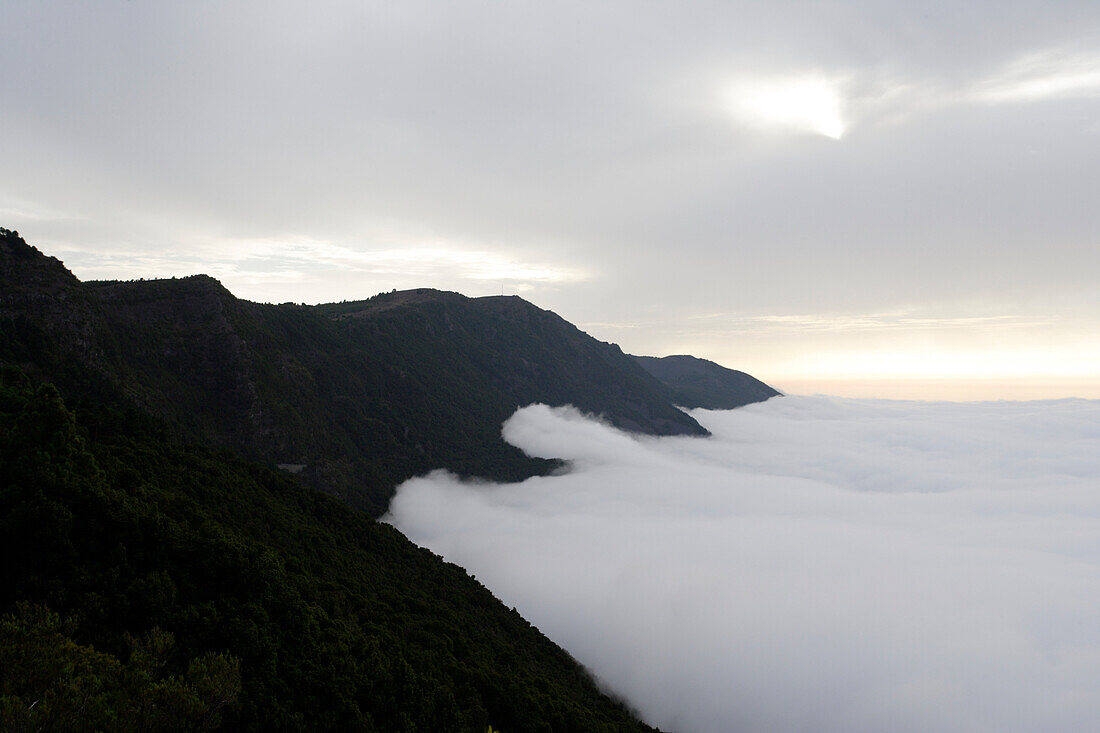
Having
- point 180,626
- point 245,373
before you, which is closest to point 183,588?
point 180,626

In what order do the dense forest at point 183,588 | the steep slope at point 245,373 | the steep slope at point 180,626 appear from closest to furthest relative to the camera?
the steep slope at point 180,626
the dense forest at point 183,588
the steep slope at point 245,373

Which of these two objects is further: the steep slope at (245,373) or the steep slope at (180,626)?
the steep slope at (245,373)

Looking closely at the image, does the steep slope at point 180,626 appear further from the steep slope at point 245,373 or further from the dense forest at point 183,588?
the steep slope at point 245,373

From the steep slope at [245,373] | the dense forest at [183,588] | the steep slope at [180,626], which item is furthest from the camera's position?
the steep slope at [245,373]

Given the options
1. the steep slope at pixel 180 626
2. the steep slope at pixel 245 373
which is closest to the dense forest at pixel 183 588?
the steep slope at pixel 180 626

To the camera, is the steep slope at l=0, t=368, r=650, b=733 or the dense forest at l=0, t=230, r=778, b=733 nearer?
the steep slope at l=0, t=368, r=650, b=733

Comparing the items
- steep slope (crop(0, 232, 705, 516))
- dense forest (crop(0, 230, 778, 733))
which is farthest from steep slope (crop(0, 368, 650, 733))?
steep slope (crop(0, 232, 705, 516))

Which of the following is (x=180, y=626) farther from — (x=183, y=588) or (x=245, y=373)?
(x=245, y=373)

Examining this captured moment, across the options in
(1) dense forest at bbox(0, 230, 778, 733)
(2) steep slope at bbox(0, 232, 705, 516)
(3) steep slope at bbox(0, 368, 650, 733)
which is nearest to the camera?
(3) steep slope at bbox(0, 368, 650, 733)

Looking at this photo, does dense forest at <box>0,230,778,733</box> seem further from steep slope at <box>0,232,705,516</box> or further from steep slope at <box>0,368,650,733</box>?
steep slope at <box>0,232,705,516</box>

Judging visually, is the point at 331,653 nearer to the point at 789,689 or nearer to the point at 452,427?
the point at 789,689
